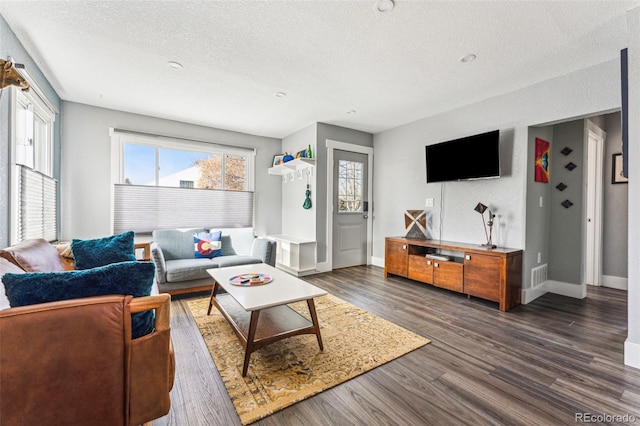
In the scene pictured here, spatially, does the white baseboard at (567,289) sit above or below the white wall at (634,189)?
below

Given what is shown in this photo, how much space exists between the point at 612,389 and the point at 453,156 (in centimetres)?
275

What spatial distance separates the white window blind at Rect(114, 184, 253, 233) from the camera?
4043mm

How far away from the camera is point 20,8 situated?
6.43ft

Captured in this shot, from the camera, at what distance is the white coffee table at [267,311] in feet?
6.02

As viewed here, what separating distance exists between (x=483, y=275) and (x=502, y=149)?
1.57 m

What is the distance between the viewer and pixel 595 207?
383 centimetres

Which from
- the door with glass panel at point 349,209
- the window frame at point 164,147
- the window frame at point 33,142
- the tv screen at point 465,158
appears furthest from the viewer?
the door with glass panel at point 349,209

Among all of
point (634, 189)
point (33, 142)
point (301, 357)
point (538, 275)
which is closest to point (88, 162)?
point (33, 142)

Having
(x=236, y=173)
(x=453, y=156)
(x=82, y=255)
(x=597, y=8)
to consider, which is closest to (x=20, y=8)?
(x=82, y=255)

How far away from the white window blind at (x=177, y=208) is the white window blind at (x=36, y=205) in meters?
0.72

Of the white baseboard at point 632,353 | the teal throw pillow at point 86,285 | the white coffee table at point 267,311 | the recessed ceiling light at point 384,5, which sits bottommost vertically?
the white baseboard at point 632,353

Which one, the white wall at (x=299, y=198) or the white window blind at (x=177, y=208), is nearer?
the white window blind at (x=177, y=208)

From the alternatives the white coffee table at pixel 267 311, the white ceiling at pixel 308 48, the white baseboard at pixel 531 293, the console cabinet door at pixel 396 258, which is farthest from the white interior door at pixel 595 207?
the white coffee table at pixel 267 311

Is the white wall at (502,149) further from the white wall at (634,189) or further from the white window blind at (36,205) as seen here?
the white window blind at (36,205)
